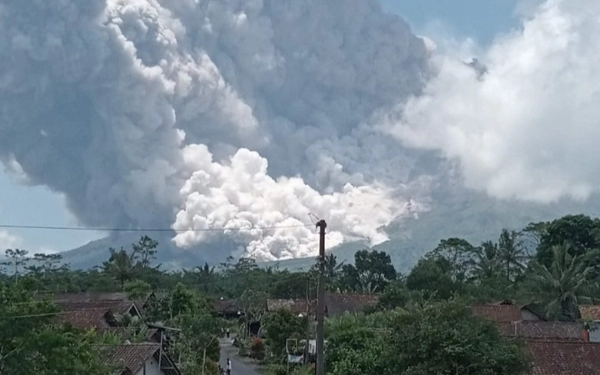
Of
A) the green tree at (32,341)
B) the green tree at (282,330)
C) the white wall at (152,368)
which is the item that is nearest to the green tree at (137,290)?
the green tree at (282,330)

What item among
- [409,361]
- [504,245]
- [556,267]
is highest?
[504,245]

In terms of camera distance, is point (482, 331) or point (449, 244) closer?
point (482, 331)

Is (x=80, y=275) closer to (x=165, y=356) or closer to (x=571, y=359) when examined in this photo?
(x=165, y=356)

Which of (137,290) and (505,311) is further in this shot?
(137,290)

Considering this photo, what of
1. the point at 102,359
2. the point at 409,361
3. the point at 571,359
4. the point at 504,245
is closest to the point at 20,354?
the point at 102,359

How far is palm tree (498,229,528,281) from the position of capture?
8781 centimetres

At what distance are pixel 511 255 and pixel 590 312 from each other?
3333cm

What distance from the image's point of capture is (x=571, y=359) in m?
34.5

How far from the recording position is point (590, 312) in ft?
179

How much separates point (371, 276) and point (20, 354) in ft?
272

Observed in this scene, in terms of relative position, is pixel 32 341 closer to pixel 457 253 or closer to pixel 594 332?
pixel 594 332

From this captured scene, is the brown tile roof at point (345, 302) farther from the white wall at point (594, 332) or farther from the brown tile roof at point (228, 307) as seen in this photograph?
the brown tile roof at point (228, 307)

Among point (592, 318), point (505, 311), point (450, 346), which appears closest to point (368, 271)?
point (505, 311)

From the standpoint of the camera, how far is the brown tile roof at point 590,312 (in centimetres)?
5310
